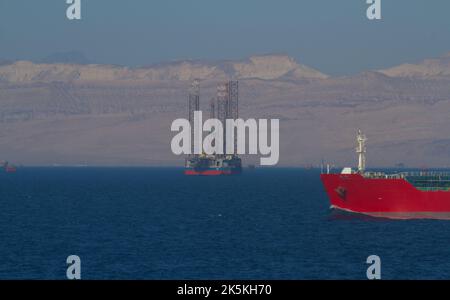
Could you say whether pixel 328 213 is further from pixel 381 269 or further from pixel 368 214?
pixel 381 269

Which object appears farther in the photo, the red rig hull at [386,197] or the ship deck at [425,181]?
the ship deck at [425,181]

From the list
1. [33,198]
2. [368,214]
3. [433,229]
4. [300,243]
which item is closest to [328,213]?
[368,214]

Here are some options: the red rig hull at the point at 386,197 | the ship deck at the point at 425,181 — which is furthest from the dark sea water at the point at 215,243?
the ship deck at the point at 425,181

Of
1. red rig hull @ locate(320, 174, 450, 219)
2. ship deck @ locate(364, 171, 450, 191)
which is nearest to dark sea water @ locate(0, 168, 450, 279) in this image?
red rig hull @ locate(320, 174, 450, 219)

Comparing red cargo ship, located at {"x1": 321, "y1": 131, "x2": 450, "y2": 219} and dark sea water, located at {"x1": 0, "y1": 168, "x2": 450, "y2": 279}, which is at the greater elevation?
red cargo ship, located at {"x1": 321, "y1": 131, "x2": 450, "y2": 219}

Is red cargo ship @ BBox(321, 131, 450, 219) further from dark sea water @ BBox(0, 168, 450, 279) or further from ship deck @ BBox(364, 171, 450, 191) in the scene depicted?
dark sea water @ BBox(0, 168, 450, 279)

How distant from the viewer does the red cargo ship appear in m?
91.9

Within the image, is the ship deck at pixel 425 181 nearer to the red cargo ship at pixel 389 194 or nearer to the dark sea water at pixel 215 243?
the red cargo ship at pixel 389 194

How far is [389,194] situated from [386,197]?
0.52 m

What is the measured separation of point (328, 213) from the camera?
355 feet

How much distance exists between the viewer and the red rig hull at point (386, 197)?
9188 cm

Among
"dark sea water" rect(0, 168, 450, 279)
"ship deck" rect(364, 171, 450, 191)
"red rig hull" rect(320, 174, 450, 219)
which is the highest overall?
"ship deck" rect(364, 171, 450, 191)

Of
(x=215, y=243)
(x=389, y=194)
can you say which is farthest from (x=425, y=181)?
(x=215, y=243)

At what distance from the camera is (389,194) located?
92.2 m
